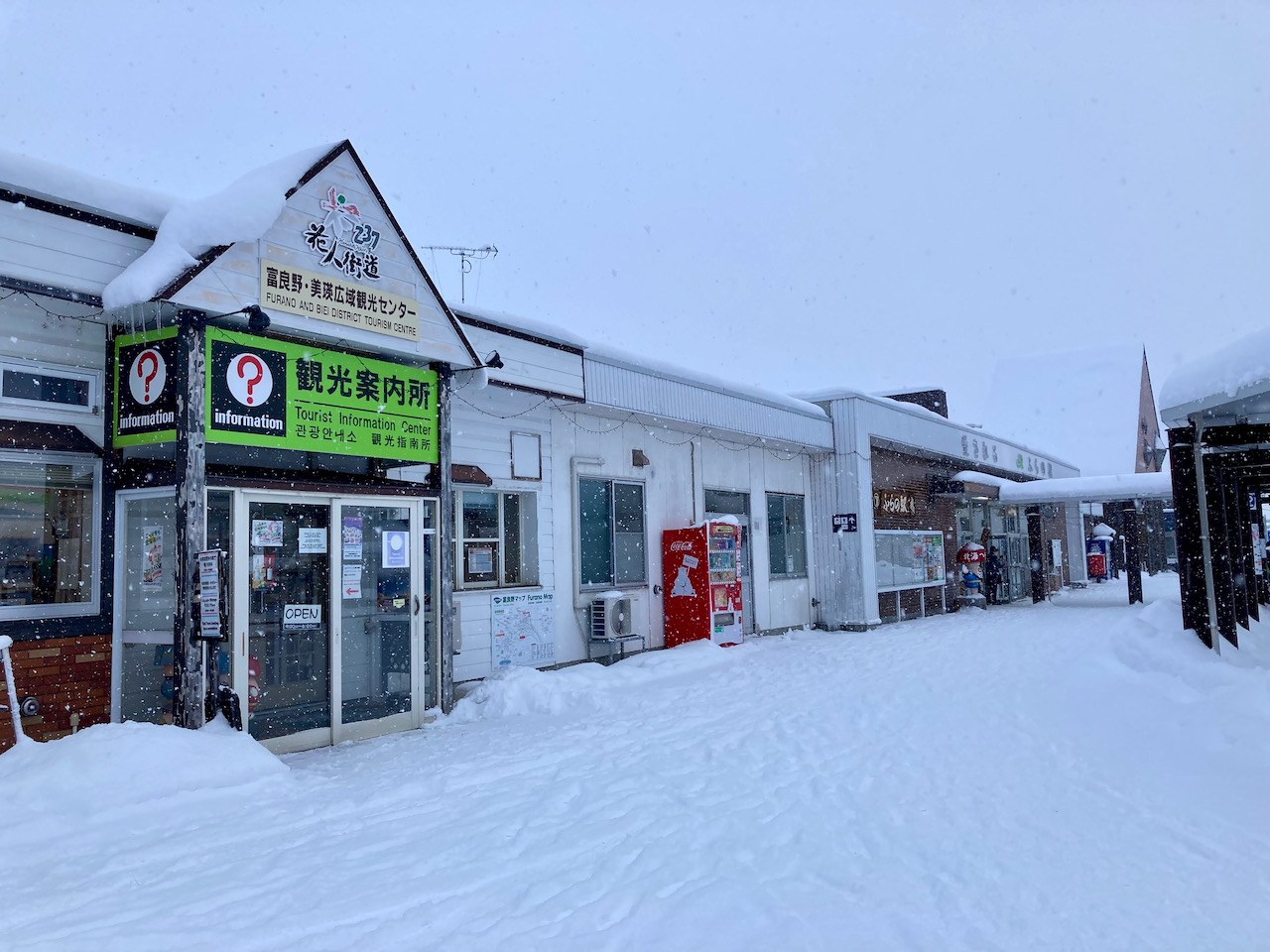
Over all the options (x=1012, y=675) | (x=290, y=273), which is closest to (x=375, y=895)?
Result: (x=290, y=273)

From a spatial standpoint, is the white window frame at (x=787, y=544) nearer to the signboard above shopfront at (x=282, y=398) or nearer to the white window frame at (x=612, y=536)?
the white window frame at (x=612, y=536)

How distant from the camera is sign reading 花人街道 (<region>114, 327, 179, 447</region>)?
6.82 meters

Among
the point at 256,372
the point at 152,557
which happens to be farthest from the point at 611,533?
the point at 152,557

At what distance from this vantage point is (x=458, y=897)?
432 cm

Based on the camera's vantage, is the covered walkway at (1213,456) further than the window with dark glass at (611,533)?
No

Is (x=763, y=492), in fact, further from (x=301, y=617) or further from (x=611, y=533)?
(x=301, y=617)

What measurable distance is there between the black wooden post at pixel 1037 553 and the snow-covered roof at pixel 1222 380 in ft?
56.3

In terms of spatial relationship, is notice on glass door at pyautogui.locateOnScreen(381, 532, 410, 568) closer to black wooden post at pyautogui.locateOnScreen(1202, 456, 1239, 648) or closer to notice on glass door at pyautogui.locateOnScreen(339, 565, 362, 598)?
notice on glass door at pyautogui.locateOnScreen(339, 565, 362, 598)

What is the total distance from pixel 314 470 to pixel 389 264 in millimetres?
2141

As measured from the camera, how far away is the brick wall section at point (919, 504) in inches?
762

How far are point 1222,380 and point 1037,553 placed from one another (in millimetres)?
18957

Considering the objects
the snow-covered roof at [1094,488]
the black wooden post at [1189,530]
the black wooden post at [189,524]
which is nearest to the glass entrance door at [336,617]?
the black wooden post at [189,524]

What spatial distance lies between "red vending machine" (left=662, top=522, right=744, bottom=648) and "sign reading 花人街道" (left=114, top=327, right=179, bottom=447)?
801 centimetres

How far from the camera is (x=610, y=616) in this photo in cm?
1181
